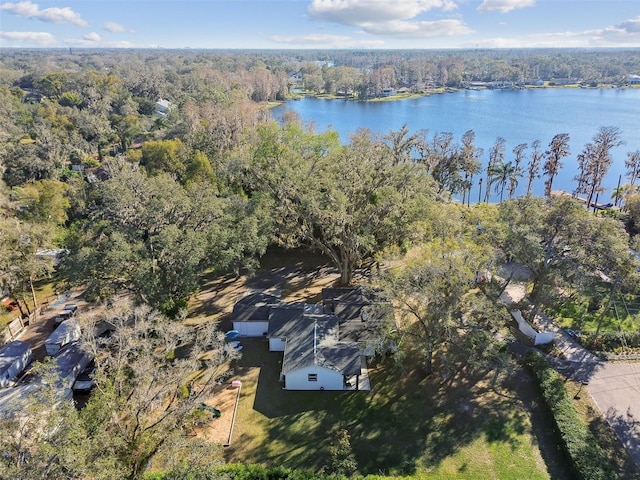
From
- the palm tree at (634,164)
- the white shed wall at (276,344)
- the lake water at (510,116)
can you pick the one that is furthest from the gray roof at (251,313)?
the palm tree at (634,164)

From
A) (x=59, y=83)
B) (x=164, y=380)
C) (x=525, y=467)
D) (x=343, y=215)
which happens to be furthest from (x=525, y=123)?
(x=59, y=83)

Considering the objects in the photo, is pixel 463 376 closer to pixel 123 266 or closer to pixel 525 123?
pixel 123 266

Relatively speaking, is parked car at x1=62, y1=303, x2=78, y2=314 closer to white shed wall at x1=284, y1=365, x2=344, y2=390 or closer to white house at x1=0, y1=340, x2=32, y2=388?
white house at x1=0, y1=340, x2=32, y2=388

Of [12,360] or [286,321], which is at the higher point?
[286,321]

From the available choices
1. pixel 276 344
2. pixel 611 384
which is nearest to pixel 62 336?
pixel 276 344

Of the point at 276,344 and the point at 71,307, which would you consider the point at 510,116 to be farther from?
the point at 71,307
